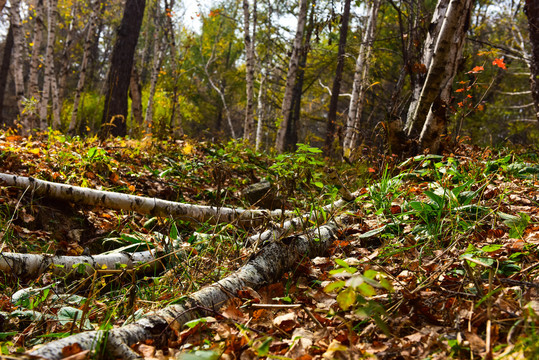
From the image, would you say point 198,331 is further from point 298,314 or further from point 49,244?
point 49,244

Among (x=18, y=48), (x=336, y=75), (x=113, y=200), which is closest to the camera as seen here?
(x=113, y=200)

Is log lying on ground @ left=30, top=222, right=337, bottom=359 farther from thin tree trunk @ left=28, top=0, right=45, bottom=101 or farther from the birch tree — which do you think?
thin tree trunk @ left=28, top=0, right=45, bottom=101

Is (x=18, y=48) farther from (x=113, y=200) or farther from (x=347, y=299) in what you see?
(x=347, y=299)

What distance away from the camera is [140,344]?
1319 millimetres

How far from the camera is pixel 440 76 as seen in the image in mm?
3854

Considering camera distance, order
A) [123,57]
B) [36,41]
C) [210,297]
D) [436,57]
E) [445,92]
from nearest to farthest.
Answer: [210,297] → [436,57] → [445,92] → [123,57] → [36,41]

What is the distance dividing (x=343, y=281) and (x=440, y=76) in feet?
11.9

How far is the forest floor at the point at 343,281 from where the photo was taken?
3.86ft

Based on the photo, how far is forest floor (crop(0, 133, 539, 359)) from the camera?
118 cm

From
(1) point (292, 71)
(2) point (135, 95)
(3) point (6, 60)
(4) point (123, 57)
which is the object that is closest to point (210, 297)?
(4) point (123, 57)

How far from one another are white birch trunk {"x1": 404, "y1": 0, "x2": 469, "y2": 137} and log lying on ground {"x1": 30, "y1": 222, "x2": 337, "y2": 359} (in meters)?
2.38

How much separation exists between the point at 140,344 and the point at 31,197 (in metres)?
2.59

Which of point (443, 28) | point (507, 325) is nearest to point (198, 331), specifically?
point (507, 325)

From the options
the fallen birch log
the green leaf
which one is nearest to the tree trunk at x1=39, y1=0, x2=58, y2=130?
the fallen birch log
